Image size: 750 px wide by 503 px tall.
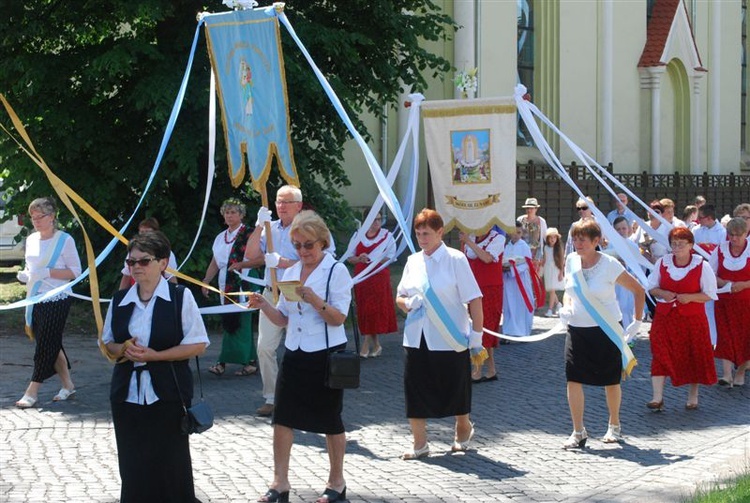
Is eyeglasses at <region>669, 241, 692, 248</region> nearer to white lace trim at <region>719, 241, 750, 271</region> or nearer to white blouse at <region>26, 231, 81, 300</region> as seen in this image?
white lace trim at <region>719, 241, 750, 271</region>

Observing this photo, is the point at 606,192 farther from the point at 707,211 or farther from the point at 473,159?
the point at 473,159

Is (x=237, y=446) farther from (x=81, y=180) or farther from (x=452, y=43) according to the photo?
(x=452, y=43)

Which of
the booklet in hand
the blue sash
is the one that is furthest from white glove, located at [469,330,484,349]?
the blue sash

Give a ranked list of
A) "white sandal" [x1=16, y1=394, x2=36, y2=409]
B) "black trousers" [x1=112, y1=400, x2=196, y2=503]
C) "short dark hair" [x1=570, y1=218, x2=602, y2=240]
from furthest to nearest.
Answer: "white sandal" [x1=16, y1=394, x2=36, y2=409]
"short dark hair" [x1=570, y1=218, x2=602, y2=240]
"black trousers" [x1=112, y1=400, x2=196, y2=503]

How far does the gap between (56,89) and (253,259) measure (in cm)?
582

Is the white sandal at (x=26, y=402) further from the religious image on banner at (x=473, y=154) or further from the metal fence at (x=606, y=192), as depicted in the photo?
the metal fence at (x=606, y=192)

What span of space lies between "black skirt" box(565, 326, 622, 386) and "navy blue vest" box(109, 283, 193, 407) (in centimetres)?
374

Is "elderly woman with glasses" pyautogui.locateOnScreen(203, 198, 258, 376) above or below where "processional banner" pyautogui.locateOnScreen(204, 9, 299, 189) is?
below

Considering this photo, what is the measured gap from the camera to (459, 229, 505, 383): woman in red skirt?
456 inches

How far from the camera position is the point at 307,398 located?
6973 mm

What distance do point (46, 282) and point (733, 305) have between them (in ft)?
22.0

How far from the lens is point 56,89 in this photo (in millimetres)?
14898

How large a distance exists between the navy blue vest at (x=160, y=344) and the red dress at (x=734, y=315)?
7.23 m

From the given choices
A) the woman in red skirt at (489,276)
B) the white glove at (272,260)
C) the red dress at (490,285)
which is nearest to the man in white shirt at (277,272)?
the white glove at (272,260)
